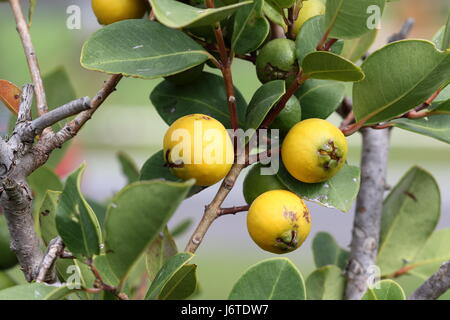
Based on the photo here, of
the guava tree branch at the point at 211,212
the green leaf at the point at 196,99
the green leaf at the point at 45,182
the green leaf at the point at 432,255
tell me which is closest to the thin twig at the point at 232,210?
the guava tree branch at the point at 211,212

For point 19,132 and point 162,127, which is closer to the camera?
point 19,132

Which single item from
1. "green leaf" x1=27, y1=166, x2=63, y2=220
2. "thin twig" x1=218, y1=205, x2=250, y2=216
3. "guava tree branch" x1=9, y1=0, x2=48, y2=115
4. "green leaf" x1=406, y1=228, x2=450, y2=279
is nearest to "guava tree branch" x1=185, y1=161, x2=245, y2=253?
"thin twig" x1=218, y1=205, x2=250, y2=216

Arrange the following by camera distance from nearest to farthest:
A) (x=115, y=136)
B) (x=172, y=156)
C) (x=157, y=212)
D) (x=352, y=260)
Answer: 1. (x=157, y=212)
2. (x=172, y=156)
3. (x=352, y=260)
4. (x=115, y=136)

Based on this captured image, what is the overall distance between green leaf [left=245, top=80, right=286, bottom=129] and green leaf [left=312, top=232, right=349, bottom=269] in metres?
0.44

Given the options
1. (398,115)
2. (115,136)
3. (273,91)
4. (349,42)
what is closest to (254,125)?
(273,91)

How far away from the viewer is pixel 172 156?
0.65 meters

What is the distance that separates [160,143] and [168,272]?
6107 millimetres

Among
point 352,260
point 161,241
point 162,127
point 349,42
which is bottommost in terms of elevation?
point 162,127

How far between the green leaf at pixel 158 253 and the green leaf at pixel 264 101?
0.18 metres

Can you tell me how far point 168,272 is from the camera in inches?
24.0

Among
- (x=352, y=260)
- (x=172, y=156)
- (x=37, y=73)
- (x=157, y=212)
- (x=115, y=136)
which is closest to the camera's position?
(x=157, y=212)

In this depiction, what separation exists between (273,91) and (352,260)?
0.42 meters

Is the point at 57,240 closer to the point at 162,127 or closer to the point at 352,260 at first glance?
the point at 352,260

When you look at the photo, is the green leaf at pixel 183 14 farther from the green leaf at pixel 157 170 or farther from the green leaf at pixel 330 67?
the green leaf at pixel 157 170
